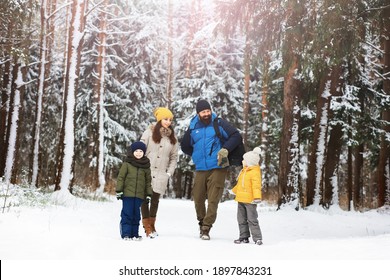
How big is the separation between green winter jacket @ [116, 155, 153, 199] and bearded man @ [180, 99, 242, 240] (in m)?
0.79

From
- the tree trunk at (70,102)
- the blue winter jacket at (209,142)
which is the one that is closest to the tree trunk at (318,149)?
the tree trunk at (70,102)

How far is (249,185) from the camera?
6746mm

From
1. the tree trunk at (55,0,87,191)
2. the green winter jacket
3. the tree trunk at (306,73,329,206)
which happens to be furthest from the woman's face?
the tree trunk at (306,73,329,206)

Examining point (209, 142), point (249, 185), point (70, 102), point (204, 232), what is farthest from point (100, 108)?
point (249, 185)

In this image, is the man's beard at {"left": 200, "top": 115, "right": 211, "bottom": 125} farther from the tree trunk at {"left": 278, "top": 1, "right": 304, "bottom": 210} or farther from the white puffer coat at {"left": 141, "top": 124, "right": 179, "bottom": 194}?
the tree trunk at {"left": 278, "top": 1, "right": 304, "bottom": 210}

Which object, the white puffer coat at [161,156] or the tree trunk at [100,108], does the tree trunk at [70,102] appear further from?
the tree trunk at [100,108]

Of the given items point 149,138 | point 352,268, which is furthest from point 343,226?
point 352,268

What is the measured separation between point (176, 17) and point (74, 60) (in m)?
22.2

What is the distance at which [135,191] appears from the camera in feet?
21.6

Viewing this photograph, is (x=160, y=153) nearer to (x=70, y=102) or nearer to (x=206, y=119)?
(x=206, y=119)

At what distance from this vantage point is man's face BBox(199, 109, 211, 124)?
6941mm

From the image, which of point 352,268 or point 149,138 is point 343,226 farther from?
point 352,268

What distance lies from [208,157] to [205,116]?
657 mm

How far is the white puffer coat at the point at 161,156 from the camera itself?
7266mm
